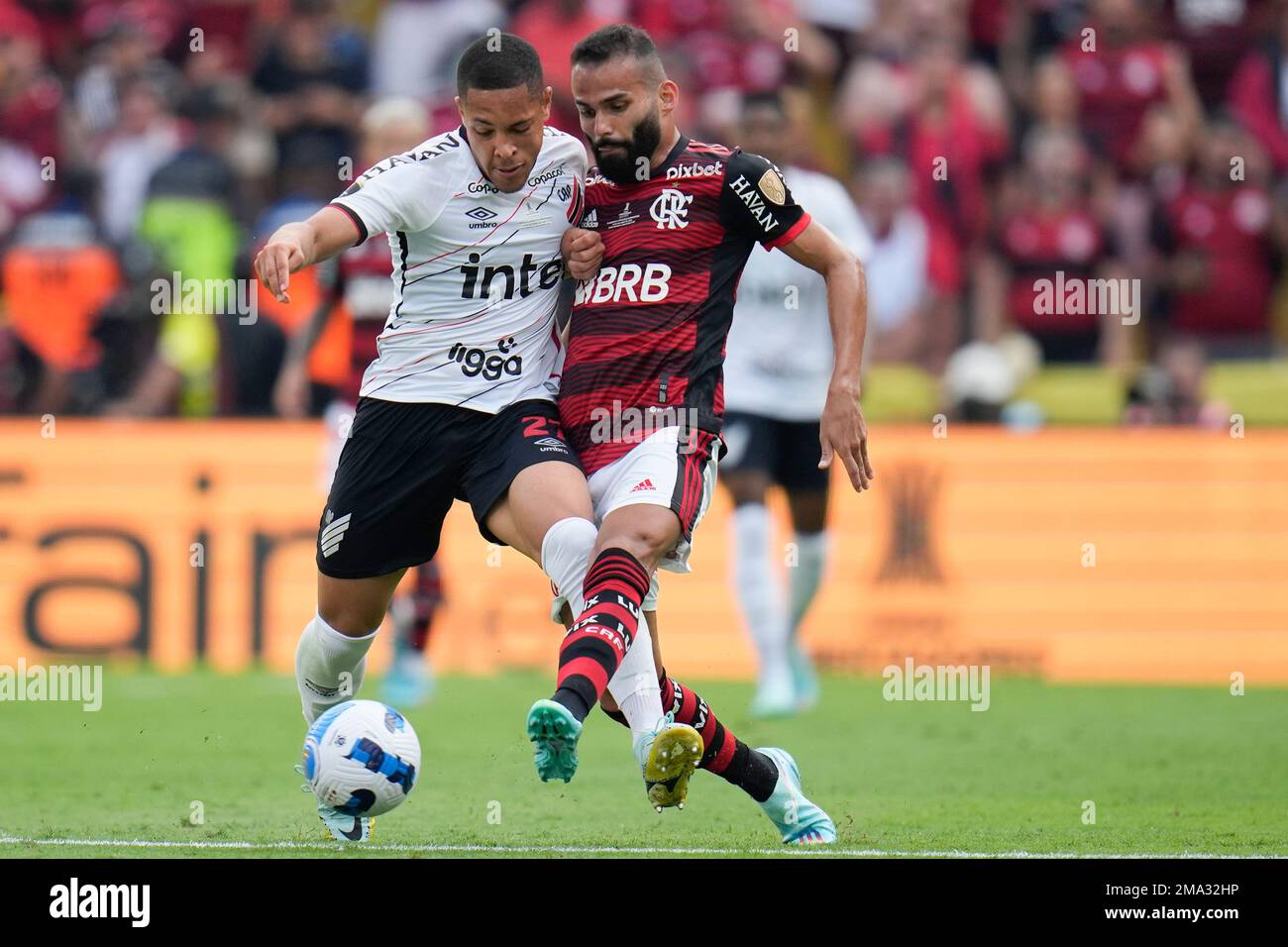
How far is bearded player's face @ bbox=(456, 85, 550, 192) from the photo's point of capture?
6559 mm

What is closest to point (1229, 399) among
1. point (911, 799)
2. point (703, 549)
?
point (703, 549)

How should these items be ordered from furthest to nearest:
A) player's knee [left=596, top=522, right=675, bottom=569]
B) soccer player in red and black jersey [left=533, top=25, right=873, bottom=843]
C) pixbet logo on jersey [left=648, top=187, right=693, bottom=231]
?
pixbet logo on jersey [left=648, top=187, right=693, bottom=231] → soccer player in red and black jersey [left=533, top=25, right=873, bottom=843] → player's knee [left=596, top=522, right=675, bottom=569]

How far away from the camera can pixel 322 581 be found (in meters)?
7.03

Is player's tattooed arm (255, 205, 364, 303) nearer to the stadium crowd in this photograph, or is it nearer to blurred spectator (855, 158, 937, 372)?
the stadium crowd

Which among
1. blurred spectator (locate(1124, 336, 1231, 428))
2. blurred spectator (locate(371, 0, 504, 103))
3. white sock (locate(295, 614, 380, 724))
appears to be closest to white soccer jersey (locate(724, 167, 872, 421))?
blurred spectator (locate(1124, 336, 1231, 428))

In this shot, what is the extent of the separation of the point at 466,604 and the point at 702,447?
6305 millimetres

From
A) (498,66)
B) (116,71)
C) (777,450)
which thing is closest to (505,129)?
(498,66)

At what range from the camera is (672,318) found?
268 inches

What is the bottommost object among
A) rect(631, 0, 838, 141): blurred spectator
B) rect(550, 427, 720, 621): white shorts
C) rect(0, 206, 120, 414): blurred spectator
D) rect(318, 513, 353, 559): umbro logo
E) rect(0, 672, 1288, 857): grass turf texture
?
rect(0, 672, 1288, 857): grass turf texture

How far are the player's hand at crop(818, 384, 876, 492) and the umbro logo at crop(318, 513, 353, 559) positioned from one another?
1687mm

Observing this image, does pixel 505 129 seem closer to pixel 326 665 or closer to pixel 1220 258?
pixel 326 665

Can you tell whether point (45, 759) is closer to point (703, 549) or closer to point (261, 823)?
point (261, 823)

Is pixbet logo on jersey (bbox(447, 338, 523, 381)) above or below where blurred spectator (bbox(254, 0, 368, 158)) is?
below

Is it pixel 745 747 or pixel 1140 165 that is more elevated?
pixel 1140 165
